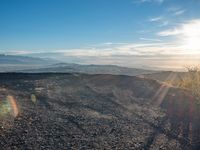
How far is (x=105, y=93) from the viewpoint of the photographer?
59.0 ft

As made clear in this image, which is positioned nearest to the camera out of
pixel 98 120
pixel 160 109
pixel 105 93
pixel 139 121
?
pixel 98 120

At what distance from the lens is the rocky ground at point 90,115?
10047 millimetres

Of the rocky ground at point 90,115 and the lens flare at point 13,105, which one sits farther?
the lens flare at point 13,105

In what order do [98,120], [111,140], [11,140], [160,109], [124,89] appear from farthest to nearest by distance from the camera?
1. [124,89]
2. [160,109]
3. [98,120]
4. [111,140]
5. [11,140]

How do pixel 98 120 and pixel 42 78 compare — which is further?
pixel 42 78

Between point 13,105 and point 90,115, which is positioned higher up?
point 13,105

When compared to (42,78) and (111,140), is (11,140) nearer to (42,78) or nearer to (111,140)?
(111,140)

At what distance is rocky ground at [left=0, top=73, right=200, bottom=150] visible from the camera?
1005cm

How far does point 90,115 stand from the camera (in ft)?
42.8

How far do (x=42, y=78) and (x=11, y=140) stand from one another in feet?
37.8

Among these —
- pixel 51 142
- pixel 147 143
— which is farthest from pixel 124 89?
pixel 51 142

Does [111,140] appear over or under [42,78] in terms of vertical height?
under

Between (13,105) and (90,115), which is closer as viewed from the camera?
(13,105)

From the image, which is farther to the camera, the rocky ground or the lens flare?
the lens flare
